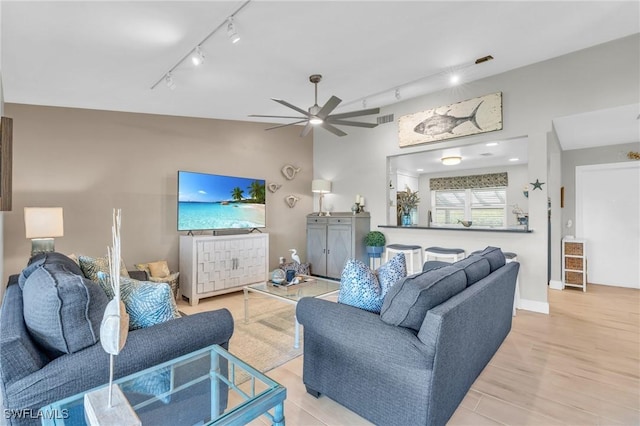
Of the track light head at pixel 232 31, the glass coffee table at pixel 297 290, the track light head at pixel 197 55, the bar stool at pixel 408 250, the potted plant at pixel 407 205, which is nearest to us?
the track light head at pixel 232 31

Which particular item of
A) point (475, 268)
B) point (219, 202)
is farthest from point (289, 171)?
point (475, 268)

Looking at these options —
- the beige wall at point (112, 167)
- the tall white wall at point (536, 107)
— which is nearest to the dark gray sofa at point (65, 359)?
the beige wall at point (112, 167)

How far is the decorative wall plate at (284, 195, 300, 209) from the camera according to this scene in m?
5.69

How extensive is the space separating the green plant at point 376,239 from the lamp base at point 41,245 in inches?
162

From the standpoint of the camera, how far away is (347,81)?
374cm

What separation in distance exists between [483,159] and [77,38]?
261 inches

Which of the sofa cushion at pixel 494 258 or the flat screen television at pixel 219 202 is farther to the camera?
the flat screen television at pixel 219 202

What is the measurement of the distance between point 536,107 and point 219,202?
4450 mm

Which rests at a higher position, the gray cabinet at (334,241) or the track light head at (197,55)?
the track light head at (197,55)

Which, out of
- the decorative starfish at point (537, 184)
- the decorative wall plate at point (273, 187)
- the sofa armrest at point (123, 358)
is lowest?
the sofa armrest at point (123, 358)

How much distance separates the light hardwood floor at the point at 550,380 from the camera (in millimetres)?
1793

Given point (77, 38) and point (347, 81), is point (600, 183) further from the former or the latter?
point (77, 38)

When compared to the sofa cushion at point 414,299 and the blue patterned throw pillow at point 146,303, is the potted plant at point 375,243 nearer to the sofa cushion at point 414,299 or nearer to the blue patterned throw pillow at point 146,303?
the sofa cushion at point 414,299

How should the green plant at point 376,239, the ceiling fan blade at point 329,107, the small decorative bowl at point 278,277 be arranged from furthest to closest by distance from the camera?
the green plant at point 376,239
the small decorative bowl at point 278,277
the ceiling fan blade at point 329,107
